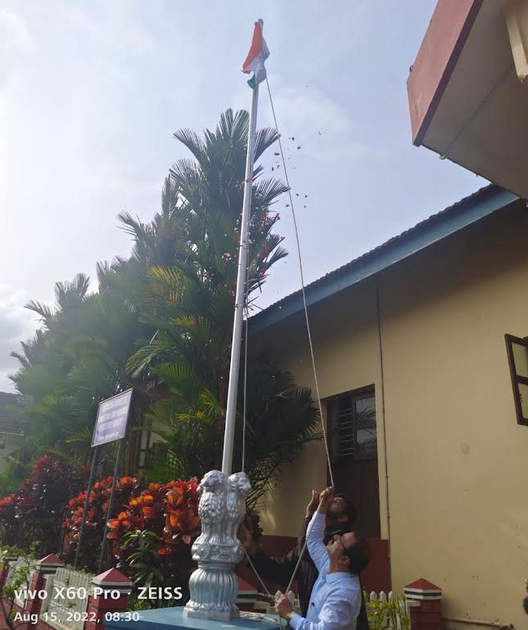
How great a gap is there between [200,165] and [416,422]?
4.82 metres

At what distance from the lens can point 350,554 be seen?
8.77ft

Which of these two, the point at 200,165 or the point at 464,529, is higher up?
the point at 200,165

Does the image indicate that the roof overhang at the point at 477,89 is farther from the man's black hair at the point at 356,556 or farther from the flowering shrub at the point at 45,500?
the flowering shrub at the point at 45,500

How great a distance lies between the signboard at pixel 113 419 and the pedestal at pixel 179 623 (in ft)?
10.9

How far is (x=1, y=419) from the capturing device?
26641 mm

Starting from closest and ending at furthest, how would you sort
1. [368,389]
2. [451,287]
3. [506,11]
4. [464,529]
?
1. [506,11]
2. [464,529]
3. [451,287]
4. [368,389]

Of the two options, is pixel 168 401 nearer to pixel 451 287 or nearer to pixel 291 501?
pixel 291 501

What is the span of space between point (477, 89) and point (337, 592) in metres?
3.13

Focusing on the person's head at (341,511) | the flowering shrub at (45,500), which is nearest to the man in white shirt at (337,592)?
the person's head at (341,511)

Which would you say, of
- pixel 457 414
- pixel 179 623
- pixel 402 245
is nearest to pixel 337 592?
pixel 179 623

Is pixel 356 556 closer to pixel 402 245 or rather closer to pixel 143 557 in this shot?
pixel 143 557

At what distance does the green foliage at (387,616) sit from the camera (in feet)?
15.3

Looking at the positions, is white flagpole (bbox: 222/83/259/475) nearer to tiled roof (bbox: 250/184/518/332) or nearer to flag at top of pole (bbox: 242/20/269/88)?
flag at top of pole (bbox: 242/20/269/88)

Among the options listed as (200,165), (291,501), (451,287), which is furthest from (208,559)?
(200,165)
